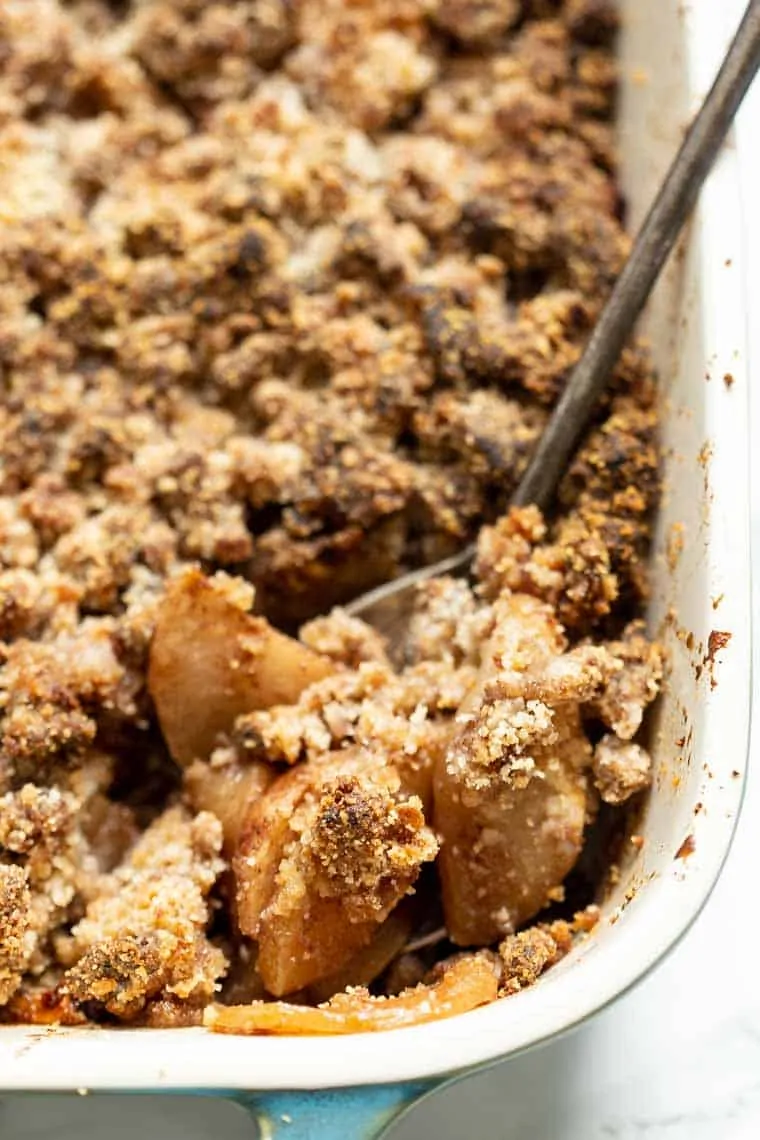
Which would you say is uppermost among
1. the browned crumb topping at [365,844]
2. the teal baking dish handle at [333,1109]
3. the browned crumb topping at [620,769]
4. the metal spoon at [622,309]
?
the metal spoon at [622,309]

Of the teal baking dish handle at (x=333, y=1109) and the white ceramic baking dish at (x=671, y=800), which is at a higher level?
the white ceramic baking dish at (x=671, y=800)

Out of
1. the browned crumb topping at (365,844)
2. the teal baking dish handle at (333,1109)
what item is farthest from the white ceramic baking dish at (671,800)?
the browned crumb topping at (365,844)

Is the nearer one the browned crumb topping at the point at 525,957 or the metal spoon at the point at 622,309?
A: the browned crumb topping at the point at 525,957

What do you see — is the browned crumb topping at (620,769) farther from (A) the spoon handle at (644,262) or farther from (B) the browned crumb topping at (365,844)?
(A) the spoon handle at (644,262)

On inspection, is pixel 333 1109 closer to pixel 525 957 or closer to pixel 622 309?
pixel 525 957

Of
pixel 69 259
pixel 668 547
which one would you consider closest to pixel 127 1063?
pixel 668 547

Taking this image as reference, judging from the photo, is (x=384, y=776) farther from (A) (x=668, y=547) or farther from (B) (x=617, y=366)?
(B) (x=617, y=366)

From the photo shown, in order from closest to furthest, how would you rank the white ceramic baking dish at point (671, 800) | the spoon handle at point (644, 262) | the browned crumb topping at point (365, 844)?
the white ceramic baking dish at point (671, 800) → the browned crumb topping at point (365, 844) → the spoon handle at point (644, 262)

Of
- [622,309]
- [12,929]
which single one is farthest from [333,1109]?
[622,309]
